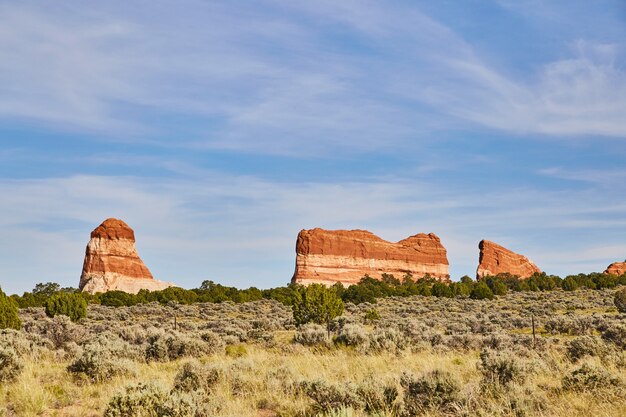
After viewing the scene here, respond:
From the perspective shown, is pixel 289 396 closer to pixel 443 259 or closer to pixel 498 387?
pixel 498 387

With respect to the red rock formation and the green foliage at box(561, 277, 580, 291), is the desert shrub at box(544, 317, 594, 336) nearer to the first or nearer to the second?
the green foliage at box(561, 277, 580, 291)

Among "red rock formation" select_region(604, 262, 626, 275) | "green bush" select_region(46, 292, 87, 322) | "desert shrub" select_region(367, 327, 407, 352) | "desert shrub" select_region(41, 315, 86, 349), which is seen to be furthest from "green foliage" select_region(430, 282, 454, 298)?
"red rock formation" select_region(604, 262, 626, 275)

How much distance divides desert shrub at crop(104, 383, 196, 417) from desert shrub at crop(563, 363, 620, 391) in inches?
257

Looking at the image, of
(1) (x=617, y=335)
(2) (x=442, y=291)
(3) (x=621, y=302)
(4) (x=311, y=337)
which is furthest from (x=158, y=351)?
(2) (x=442, y=291)

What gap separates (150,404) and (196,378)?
2.29 metres

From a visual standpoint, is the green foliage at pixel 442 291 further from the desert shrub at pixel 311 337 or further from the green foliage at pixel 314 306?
the desert shrub at pixel 311 337

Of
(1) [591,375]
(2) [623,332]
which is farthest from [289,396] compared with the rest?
(2) [623,332]

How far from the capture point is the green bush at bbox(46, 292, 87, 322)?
31.4m

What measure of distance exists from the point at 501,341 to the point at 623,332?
3924 mm

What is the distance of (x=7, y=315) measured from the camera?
71.2 feet

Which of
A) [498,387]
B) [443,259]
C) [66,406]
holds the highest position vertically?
[443,259]

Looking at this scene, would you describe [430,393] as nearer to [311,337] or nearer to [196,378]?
[196,378]

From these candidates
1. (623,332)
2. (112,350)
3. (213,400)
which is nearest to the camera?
(213,400)

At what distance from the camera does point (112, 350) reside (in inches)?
556
